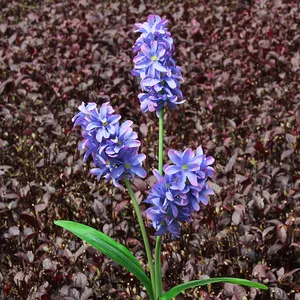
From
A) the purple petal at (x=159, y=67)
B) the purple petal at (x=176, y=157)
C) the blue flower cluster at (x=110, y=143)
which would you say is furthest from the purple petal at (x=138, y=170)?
the purple petal at (x=159, y=67)

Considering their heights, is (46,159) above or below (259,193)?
above

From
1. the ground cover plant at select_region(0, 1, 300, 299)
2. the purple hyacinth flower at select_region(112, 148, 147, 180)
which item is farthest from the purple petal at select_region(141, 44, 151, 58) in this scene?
the ground cover plant at select_region(0, 1, 300, 299)

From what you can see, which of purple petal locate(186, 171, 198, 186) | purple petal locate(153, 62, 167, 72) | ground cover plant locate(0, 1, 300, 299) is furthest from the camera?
ground cover plant locate(0, 1, 300, 299)

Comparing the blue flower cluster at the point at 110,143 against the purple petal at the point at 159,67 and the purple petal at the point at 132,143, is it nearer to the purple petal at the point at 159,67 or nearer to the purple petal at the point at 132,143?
the purple petal at the point at 132,143

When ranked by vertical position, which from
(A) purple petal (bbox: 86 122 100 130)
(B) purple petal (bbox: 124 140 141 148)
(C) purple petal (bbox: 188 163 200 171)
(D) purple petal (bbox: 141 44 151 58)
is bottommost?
(C) purple petal (bbox: 188 163 200 171)

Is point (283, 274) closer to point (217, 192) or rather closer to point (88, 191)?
point (217, 192)

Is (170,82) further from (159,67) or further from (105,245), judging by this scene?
(105,245)

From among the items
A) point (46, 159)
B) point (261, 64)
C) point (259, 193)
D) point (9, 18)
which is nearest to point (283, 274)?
point (259, 193)

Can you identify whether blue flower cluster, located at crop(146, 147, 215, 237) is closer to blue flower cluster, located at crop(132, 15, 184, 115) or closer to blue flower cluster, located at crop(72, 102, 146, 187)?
blue flower cluster, located at crop(72, 102, 146, 187)
